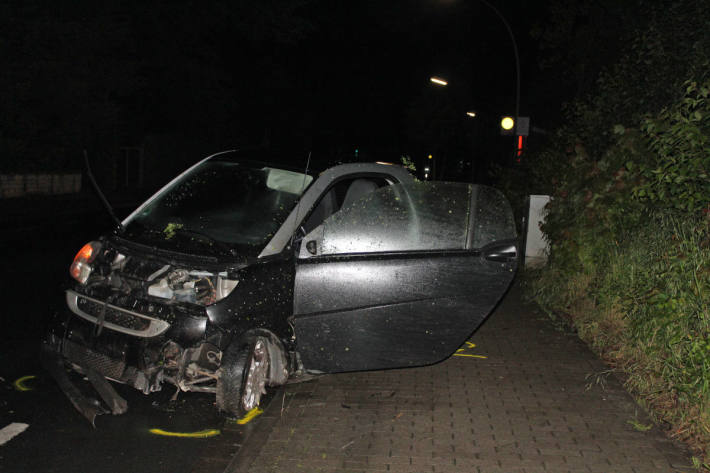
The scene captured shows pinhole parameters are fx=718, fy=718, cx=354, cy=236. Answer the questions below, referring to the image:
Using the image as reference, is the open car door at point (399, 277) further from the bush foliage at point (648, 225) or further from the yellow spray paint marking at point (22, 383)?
the yellow spray paint marking at point (22, 383)

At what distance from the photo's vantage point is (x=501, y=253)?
5.34 m

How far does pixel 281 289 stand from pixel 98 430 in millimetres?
1466

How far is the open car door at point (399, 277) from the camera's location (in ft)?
16.1

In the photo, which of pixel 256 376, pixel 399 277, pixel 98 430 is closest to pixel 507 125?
pixel 399 277

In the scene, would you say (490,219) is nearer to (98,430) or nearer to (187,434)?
(187,434)

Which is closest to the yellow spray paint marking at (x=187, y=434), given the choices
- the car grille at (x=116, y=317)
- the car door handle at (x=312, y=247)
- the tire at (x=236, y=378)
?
the tire at (x=236, y=378)

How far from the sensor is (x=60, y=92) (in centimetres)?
2684

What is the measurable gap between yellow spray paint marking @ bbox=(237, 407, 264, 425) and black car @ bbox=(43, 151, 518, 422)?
0.13m

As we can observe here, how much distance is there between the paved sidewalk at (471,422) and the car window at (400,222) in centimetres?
115

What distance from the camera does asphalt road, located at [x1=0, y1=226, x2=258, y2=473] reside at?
13.6ft

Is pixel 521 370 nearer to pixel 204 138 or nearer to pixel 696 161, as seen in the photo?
pixel 696 161

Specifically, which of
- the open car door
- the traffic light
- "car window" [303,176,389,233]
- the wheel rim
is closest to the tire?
the wheel rim

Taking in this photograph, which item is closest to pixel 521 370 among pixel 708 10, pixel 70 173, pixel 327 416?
pixel 327 416

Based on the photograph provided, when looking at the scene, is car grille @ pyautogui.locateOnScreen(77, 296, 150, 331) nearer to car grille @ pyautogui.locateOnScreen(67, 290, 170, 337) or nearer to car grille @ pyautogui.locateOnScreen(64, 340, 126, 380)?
car grille @ pyautogui.locateOnScreen(67, 290, 170, 337)
